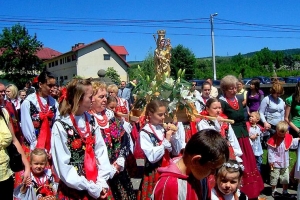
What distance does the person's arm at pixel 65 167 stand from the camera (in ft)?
10.0

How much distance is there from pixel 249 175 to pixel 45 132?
3.04 metres

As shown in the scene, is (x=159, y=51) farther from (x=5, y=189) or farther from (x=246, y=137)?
(x=5, y=189)

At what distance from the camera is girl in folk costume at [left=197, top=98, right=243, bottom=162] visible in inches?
198

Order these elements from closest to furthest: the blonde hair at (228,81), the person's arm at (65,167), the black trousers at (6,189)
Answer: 1. the person's arm at (65,167)
2. the black trousers at (6,189)
3. the blonde hair at (228,81)

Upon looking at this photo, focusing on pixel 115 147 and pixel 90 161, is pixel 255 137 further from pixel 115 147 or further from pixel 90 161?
pixel 90 161

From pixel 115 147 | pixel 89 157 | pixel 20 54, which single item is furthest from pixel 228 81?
pixel 20 54

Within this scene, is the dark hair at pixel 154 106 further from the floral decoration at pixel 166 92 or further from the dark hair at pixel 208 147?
the dark hair at pixel 208 147

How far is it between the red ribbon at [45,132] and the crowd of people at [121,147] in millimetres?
12

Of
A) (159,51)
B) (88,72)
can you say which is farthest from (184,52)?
(159,51)

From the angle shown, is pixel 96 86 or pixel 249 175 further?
pixel 249 175

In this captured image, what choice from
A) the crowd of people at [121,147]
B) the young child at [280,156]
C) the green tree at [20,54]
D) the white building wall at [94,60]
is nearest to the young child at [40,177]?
the crowd of people at [121,147]

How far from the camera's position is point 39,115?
16.1 feet

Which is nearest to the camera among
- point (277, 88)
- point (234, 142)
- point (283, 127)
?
point (234, 142)

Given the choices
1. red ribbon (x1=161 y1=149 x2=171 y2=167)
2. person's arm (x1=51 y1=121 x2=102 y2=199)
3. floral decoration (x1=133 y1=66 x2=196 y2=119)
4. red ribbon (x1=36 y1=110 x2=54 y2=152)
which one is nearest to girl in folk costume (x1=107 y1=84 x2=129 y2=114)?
floral decoration (x1=133 y1=66 x2=196 y2=119)
